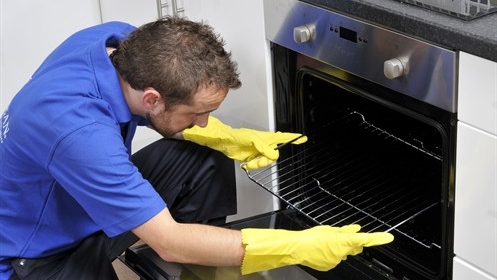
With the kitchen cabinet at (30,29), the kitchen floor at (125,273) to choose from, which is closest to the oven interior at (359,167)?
the kitchen floor at (125,273)

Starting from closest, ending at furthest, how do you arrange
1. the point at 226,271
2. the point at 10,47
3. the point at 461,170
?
the point at 461,170 < the point at 226,271 < the point at 10,47

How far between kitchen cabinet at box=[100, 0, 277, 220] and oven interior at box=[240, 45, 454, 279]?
48 mm

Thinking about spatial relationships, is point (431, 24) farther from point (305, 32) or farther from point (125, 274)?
point (125, 274)

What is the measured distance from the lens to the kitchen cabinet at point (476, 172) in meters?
1.66

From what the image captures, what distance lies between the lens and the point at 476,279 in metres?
1.85

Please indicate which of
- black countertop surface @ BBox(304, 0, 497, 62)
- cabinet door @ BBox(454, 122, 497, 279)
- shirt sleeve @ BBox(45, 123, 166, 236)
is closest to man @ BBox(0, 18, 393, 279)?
shirt sleeve @ BBox(45, 123, 166, 236)

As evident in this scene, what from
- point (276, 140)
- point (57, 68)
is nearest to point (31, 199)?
point (57, 68)

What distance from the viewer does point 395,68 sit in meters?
1.80

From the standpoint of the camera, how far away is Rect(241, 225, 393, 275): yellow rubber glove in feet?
6.01

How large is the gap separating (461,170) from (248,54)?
0.69 metres

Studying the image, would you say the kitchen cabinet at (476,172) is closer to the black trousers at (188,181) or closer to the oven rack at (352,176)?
the oven rack at (352,176)

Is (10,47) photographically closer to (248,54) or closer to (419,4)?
(248,54)

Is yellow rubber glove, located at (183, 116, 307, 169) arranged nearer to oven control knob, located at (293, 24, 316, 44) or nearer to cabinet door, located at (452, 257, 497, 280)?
oven control knob, located at (293, 24, 316, 44)

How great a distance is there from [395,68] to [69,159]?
661mm
